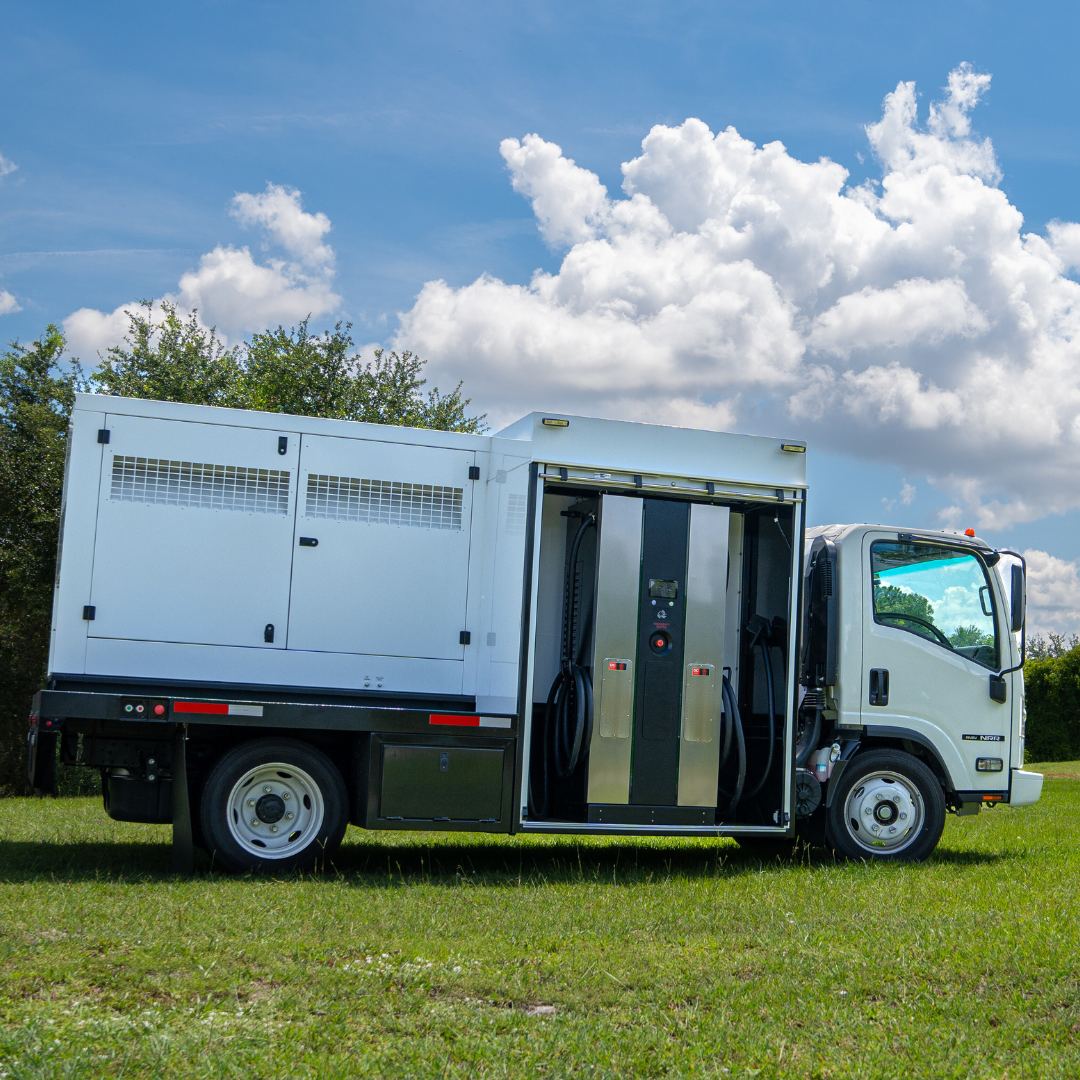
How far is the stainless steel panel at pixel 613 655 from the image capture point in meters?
8.34

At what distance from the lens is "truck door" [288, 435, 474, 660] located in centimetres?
821

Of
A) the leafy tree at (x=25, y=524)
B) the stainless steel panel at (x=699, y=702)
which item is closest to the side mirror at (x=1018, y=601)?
the stainless steel panel at (x=699, y=702)

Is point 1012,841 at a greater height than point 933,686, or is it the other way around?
point 933,686

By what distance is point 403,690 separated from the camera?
8.30 metres

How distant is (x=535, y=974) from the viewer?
5207 millimetres

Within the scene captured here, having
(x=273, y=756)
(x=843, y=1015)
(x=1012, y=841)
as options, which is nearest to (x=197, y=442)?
(x=273, y=756)

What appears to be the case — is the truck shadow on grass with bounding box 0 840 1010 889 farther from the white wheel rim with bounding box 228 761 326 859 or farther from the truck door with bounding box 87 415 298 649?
the truck door with bounding box 87 415 298 649

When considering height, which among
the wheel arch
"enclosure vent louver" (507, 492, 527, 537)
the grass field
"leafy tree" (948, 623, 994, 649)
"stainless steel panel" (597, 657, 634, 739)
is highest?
"enclosure vent louver" (507, 492, 527, 537)

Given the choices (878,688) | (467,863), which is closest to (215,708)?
(467,863)

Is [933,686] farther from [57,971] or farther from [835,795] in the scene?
[57,971]

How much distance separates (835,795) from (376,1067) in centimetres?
584

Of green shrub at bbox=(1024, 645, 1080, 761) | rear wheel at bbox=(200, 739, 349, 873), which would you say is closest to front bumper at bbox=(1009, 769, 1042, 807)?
rear wheel at bbox=(200, 739, 349, 873)

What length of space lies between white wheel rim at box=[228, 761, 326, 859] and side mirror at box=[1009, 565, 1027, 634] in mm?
5689

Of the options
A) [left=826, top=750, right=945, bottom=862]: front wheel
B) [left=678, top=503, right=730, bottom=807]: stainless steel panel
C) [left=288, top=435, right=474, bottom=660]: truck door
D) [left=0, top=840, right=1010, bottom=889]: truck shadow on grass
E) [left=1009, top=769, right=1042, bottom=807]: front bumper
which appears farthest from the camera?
[left=1009, top=769, right=1042, bottom=807]: front bumper
